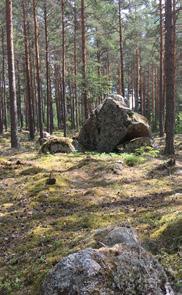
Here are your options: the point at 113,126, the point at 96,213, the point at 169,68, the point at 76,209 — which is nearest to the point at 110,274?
the point at 96,213

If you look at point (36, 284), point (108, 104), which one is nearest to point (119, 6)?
point (108, 104)

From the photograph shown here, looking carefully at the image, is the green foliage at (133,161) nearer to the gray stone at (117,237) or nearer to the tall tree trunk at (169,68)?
the tall tree trunk at (169,68)

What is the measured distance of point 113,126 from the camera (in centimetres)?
1769

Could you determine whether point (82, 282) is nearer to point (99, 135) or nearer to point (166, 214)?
point (166, 214)

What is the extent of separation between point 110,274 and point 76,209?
478cm

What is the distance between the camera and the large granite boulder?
57.1 ft

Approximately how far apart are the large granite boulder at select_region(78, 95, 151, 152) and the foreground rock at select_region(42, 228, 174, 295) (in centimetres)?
1299

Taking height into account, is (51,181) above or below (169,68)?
below

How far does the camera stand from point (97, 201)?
30.7 ft

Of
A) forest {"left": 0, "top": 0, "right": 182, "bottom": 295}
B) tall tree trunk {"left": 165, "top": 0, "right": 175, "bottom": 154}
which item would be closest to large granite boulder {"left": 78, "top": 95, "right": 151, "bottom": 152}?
forest {"left": 0, "top": 0, "right": 182, "bottom": 295}

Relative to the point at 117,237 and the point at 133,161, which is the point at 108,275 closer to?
the point at 117,237

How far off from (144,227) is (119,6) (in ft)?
86.7

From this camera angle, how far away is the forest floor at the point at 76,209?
5801 mm

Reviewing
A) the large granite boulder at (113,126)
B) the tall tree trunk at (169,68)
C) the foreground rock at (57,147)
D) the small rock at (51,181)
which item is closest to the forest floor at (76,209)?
the small rock at (51,181)
